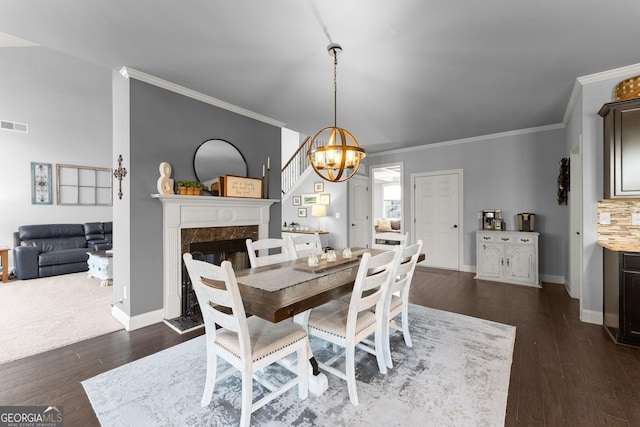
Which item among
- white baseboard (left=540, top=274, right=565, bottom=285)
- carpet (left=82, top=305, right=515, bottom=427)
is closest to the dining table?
carpet (left=82, top=305, right=515, bottom=427)

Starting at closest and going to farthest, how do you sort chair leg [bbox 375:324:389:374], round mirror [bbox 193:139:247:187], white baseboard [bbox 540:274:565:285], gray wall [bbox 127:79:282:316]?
chair leg [bbox 375:324:389:374], gray wall [bbox 127:79:282:316], round mirror [bbox 193:139:247:187], white baseboard [bbox 540:274:565:285]

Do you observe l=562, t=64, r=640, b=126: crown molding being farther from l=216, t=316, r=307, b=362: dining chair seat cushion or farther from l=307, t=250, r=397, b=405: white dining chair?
l=216, t=316, r=307, b=362: dining chair seat cushion

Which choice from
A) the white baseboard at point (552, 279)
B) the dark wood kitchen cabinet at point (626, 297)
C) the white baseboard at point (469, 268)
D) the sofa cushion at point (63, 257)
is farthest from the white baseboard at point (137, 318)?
the white baseboard at point (552, 279)

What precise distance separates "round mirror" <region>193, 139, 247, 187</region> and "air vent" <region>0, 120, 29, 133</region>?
4.66 m

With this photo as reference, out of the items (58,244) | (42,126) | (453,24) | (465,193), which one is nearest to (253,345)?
(453,24)

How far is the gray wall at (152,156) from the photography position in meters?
2.90

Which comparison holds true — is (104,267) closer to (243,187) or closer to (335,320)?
(243,187)

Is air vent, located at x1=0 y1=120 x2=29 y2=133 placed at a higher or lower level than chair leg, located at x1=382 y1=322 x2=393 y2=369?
higher

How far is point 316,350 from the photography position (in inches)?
94.7

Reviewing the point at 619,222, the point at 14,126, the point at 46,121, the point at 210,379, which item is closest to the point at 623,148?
the point at 619,222

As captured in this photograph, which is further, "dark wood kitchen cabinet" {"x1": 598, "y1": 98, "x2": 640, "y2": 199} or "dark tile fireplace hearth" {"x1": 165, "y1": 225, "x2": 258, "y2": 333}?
"dark tile fireplace hearth" {"x1": 165, "y1": 225, "x2": 258, "y2": 333}

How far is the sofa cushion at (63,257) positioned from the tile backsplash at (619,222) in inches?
302

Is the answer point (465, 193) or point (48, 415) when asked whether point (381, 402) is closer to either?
point (48, 415)

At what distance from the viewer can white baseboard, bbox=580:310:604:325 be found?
117 inches
